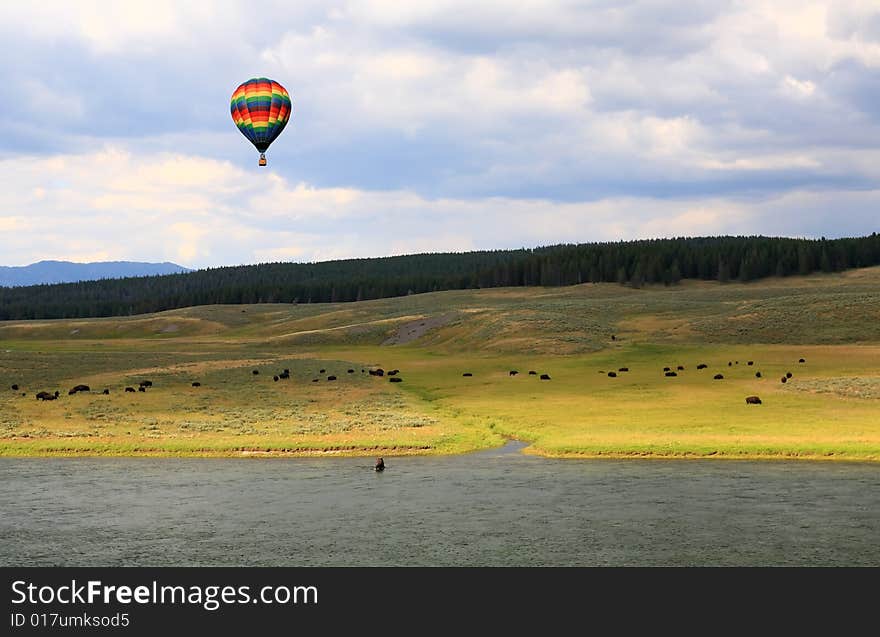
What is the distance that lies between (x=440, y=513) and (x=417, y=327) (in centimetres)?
A: 11251

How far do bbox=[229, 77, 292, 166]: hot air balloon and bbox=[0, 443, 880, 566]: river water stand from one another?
54.0m

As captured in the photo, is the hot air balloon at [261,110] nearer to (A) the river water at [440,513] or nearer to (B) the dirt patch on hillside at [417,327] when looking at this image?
(B) the dirt patch on hillside at [417,327]

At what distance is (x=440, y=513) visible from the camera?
114ft

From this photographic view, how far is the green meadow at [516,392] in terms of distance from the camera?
50.2 meters

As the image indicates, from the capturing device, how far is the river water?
96.8 ft

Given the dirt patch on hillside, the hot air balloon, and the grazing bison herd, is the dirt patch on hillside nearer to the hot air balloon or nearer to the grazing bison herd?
the grazing bison herd

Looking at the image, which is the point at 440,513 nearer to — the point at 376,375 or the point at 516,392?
the point at 516,392

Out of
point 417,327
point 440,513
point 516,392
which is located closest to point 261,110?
point 516,392

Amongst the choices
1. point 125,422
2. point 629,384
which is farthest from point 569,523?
point 629,384

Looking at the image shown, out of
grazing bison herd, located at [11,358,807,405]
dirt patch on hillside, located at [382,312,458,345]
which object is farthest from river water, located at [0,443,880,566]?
dirt patch on hillside, located at [382,312,458,345]

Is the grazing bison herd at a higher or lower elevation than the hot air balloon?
lower

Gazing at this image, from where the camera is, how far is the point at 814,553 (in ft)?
95.3
